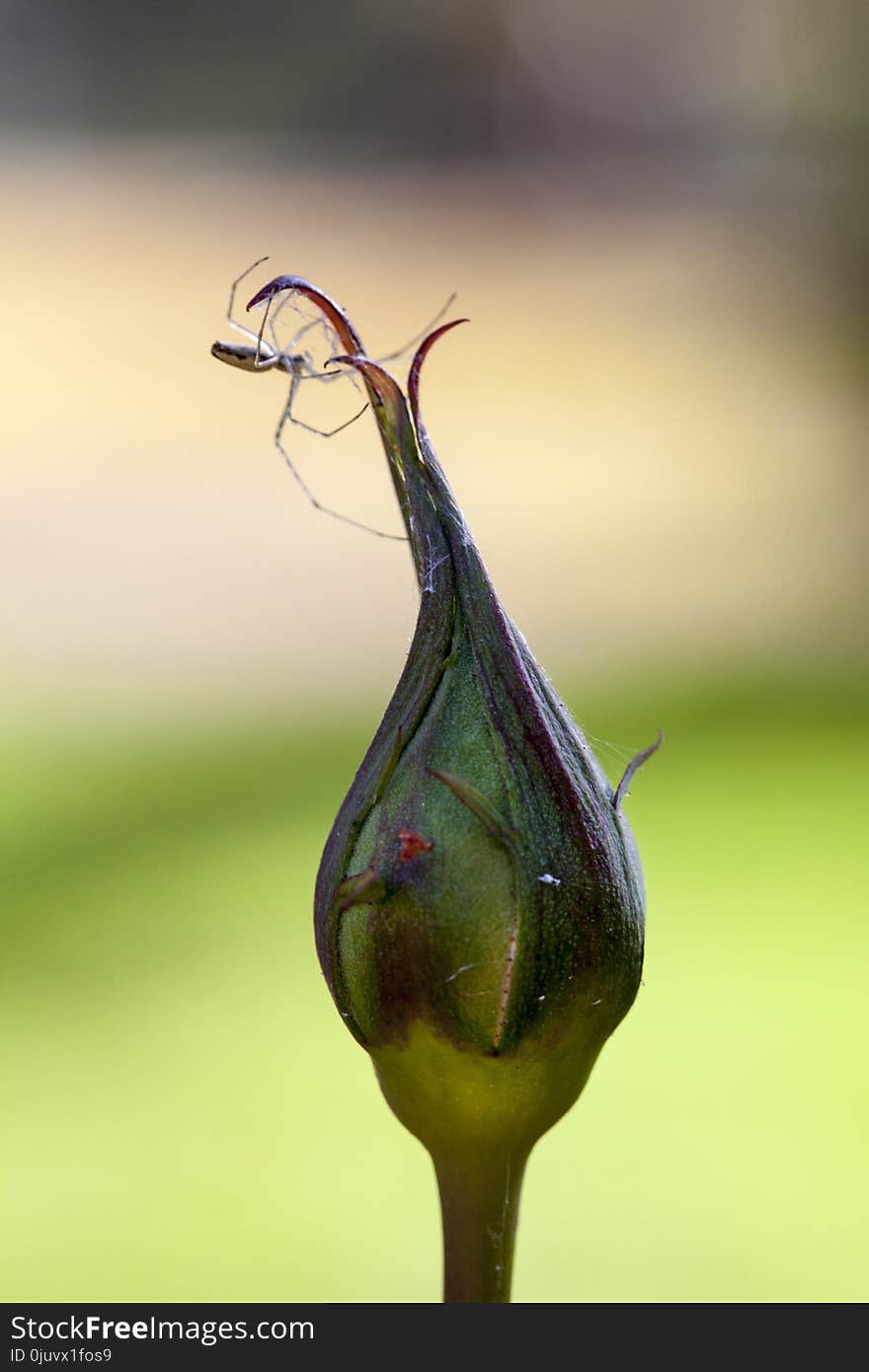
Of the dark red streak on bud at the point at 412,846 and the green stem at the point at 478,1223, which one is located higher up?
the dark red streak on bud at the point at 412,846

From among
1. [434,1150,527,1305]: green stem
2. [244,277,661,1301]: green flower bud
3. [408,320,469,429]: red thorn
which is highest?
[408,320,469,429]: red thorn

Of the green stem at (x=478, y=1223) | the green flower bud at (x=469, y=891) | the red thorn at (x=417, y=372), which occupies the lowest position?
the green stem at (x=478, y=1223)

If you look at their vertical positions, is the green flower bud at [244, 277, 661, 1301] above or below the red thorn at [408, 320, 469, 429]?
below

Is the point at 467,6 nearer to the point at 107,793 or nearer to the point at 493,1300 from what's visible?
the point at 107,793

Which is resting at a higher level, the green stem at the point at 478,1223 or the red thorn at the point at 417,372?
the red thorn at the point at 417,372

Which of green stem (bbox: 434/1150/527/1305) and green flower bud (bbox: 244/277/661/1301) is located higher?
green flower bud (bbox: 244/277/661/1301)

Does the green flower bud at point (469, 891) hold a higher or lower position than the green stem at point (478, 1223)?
higher

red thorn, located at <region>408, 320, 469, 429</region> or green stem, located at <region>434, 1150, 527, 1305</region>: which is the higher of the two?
red thorn, located at <region>408, 320, 469, 429</region>
